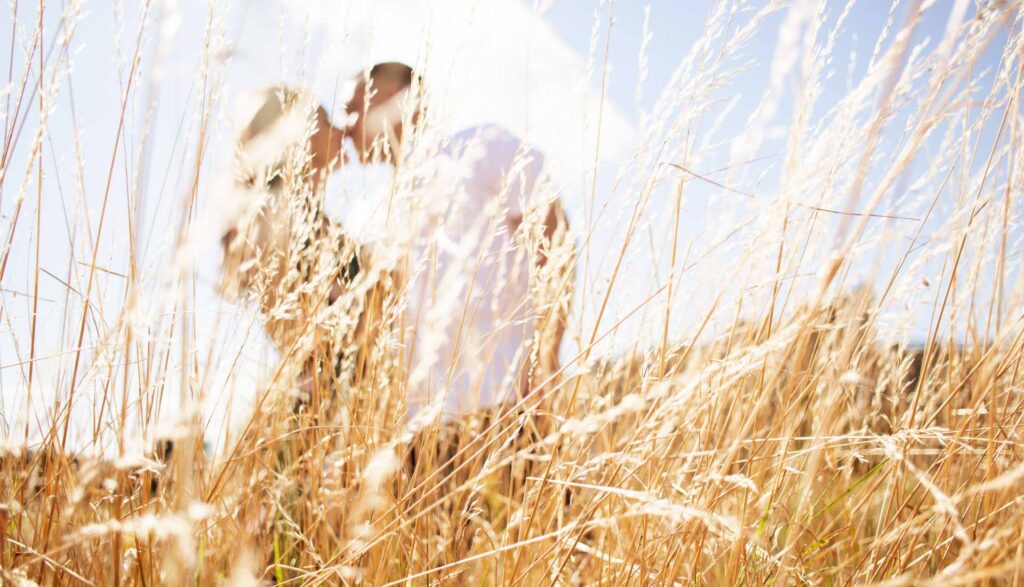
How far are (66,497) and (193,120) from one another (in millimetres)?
648

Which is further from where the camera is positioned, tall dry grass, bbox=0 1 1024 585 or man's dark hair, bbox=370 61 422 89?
man's dark hair, bbox=370 61 422 89

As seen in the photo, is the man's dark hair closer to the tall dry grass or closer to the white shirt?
the white shirt

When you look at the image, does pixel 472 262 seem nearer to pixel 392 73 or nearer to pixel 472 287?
pixel 472 287

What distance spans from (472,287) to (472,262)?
61 cm

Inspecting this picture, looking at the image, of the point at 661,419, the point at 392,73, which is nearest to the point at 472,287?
the point at 661,419

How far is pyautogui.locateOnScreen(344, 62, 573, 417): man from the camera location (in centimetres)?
106

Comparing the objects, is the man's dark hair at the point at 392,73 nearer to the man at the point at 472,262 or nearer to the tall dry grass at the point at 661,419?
the man at the point at 472,262

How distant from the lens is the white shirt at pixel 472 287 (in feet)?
3.46

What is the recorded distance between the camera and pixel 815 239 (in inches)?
46.7

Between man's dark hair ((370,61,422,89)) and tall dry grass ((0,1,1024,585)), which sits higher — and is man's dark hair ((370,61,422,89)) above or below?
above

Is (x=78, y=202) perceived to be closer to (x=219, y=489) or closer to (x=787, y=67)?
(x=219, y=489)

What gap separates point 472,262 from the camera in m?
1.75

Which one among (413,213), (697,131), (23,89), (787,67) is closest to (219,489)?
(413,213)

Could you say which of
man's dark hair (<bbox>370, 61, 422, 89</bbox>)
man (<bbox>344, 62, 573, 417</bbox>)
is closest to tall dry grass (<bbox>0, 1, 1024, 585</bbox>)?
man (<bbox>344, 62, 573, 417</bbox>)
